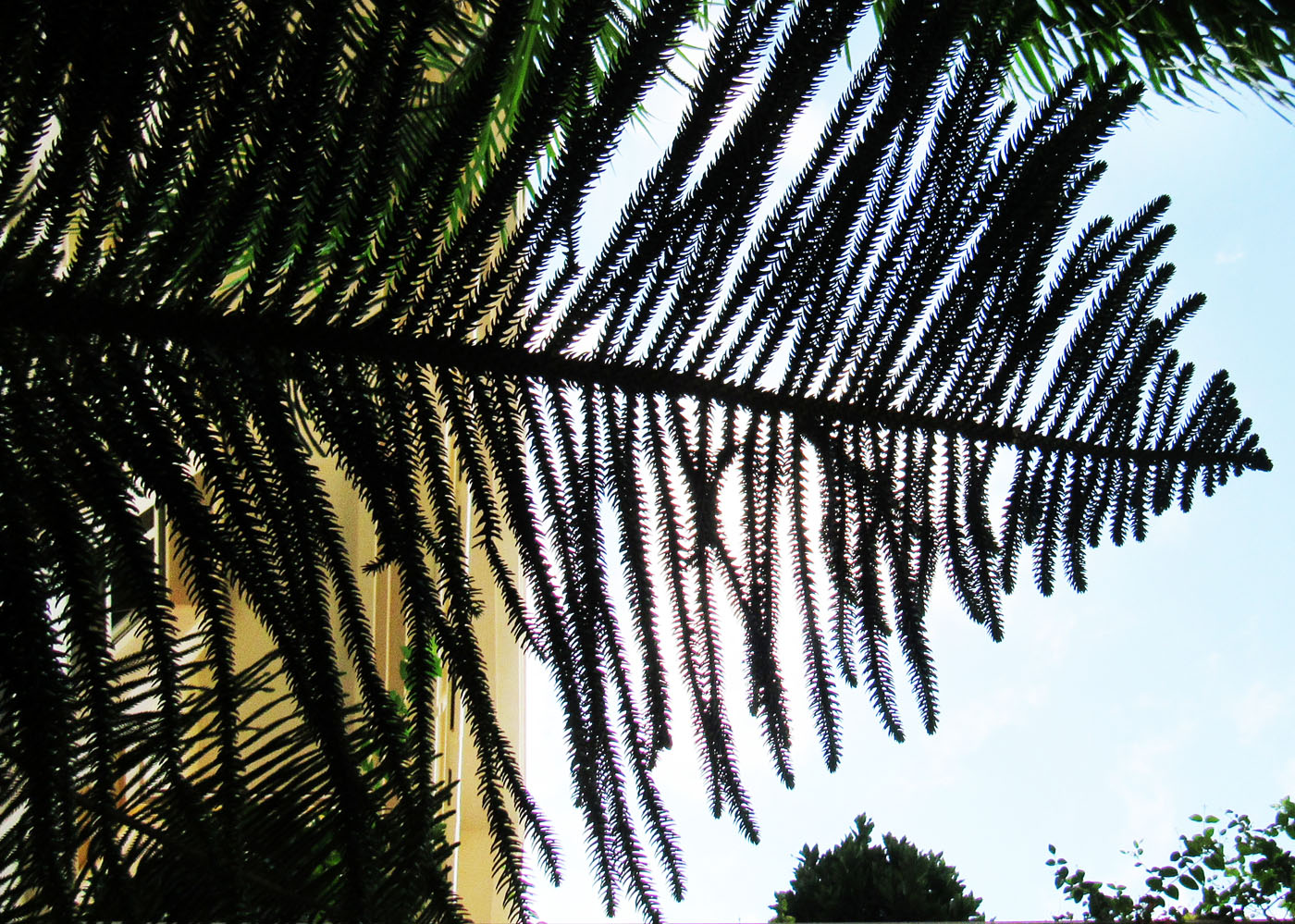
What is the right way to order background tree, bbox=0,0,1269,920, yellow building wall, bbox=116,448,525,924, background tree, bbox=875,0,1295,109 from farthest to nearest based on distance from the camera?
yellow building wall, bbox=116,448,525,924 < background tree, bbox=875,0,1295,109 < background tree, bbox=0,0,1269,920

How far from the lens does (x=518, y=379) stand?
1.85 feet

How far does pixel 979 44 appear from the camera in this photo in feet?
1.82

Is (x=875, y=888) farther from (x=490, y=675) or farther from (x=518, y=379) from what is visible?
(x=518, y=379)

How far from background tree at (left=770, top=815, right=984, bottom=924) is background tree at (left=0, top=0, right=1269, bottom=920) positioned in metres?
2.34

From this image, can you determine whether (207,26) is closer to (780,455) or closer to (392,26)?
(392,26)

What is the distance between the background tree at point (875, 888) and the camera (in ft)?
8.64

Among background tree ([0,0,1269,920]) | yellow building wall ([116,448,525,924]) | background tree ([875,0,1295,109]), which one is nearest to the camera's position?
background tree ([0,0,1269,920])

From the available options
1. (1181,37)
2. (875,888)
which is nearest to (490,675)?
(875,888)

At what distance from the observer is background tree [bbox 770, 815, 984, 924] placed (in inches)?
104

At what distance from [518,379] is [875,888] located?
2.67 m

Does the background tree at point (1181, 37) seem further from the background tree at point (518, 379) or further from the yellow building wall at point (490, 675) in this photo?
the yellow building wall at point (490, 675)

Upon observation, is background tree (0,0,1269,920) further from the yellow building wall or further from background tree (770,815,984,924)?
the yellow building wall

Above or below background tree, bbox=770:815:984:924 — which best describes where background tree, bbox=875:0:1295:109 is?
above

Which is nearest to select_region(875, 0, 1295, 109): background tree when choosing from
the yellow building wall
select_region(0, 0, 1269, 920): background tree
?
select_region(0, 0, 1269, 920): background tree
